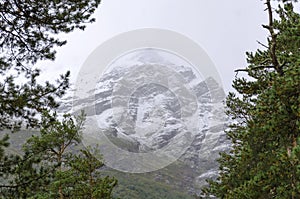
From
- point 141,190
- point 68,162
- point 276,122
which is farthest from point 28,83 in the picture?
point 141,190

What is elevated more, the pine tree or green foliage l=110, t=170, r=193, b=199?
the pine tree

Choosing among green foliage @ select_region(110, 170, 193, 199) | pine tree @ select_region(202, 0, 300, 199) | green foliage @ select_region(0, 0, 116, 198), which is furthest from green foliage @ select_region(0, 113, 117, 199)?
green foliage @ select_region(110, 170, 193, 199)

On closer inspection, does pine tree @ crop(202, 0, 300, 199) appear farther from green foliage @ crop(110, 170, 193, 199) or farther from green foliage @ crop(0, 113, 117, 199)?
green foliage @ crop(110, 170, 193, 199)

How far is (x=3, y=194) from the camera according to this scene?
6.94m

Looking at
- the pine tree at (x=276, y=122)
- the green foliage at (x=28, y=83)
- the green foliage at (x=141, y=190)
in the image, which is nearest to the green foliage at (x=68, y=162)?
the green foliage at (x=28, y=83)

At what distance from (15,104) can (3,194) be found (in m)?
2.04

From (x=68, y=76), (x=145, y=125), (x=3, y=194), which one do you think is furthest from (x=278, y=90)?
(x=145, y=125)

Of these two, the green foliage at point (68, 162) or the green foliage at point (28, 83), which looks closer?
the green foliage at point (28, 83)

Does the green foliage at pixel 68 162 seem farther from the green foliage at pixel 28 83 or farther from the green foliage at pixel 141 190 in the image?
the green foliage at pixel 141 190

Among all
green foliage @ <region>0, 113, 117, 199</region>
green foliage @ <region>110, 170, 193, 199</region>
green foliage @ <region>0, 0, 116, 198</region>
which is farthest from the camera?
green foliage @ <region>110, 170, 193, 199</region>

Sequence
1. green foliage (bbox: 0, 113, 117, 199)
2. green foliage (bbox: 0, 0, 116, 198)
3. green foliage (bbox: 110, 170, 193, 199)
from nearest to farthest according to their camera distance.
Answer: green foliage (bbox: 0, 0, 116, 198), green foliage (bbox: 0, 113, 117, 199), green foliage (bbox: 110, 170, 193, 199)

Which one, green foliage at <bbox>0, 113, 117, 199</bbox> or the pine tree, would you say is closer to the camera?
the pine tree

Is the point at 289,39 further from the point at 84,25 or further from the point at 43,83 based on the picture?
the point at 43,83

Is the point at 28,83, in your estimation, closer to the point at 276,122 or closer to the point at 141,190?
the point at 276,122
